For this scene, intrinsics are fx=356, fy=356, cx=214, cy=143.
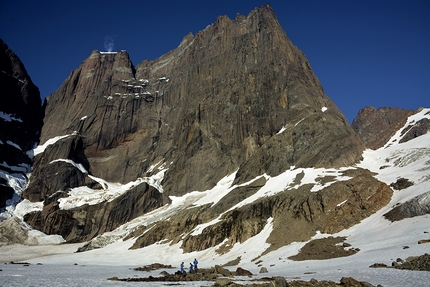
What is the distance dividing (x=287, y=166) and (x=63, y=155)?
10035 centimetres

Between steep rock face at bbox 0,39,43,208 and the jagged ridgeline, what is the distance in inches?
243

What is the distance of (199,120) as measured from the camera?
12962 cm

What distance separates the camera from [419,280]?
2080cm

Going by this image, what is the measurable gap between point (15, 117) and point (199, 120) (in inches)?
3559

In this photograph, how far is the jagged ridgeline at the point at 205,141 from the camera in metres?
68.5

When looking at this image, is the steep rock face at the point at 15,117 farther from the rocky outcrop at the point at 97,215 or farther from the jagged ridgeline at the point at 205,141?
the rocky outcrop at the point at 97,215

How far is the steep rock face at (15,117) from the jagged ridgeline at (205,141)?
6170 millimetres

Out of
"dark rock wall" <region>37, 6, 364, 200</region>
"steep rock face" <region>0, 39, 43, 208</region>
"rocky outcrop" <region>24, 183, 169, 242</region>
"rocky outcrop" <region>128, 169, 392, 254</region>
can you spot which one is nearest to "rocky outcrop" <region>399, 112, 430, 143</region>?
"dark rock wall" <region>37, 6, 364, 200</region>

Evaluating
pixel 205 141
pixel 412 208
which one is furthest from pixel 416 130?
pixel 412 208

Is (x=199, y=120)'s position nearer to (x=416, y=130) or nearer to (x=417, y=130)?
(x=416, y=130)

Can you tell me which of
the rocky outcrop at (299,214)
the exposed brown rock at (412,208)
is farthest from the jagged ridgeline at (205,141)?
the exposed brown rock at (412,208)

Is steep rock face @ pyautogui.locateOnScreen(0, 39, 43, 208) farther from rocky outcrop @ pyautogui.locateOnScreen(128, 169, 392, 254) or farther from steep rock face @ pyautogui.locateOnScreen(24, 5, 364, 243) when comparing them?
rocky outcrop @ pyautogui.locateOnScreen(128, 169, 392, 254)

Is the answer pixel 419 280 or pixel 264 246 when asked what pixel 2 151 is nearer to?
pixel 264 246

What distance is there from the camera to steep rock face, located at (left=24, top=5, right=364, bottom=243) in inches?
3748
